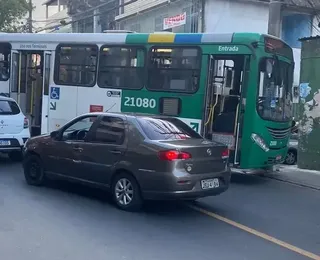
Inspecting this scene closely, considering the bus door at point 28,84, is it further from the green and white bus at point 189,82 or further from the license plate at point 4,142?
the license plate at point 4,142

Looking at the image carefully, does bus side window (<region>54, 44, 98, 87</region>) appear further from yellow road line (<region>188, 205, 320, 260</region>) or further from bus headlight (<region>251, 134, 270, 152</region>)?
yellow road line (<region>188, 205, 320, 260</region>)

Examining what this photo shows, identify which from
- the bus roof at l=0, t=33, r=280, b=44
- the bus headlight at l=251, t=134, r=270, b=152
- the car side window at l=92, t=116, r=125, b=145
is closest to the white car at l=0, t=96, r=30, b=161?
the bus roof at l=0, t=33, r=280, b=44

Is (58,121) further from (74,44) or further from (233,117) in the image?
(233,117)

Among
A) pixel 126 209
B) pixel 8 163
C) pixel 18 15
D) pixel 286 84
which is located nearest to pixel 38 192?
pixel 126 209

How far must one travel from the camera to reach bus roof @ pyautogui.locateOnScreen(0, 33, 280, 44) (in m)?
11.5

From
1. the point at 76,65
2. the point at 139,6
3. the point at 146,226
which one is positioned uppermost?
the point at 139,6

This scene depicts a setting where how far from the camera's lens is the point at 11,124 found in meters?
12.9

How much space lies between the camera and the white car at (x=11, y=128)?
41.8ft

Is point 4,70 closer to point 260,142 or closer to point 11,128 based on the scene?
point 11,128

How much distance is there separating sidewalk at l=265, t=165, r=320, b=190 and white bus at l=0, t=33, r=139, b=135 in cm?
427

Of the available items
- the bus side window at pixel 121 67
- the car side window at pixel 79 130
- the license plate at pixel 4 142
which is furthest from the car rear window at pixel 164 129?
the license plate at pixel 4 142

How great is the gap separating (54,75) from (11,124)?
234cm

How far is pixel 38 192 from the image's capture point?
979cm

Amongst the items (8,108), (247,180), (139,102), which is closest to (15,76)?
(8,108)
